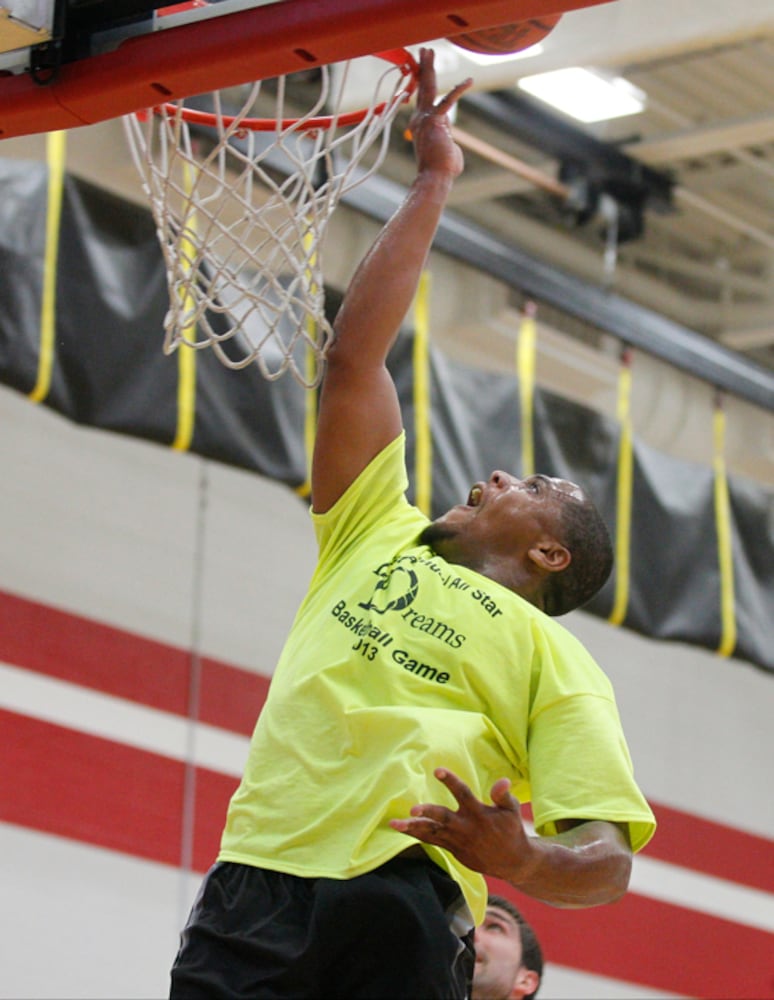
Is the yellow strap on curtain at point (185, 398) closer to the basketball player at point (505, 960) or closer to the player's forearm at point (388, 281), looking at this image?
the basketball player at point (505, 960)

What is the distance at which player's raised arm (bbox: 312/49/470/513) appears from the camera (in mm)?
3650

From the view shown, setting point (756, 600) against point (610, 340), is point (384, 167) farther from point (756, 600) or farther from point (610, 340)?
point (756, 600)

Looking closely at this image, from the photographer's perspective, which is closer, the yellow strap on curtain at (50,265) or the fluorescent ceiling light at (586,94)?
the yellow strap on curtain at (50,265)

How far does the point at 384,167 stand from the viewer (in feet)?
27.8

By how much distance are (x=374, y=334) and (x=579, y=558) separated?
647 millimetres

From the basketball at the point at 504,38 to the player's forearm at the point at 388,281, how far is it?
1.03 ft

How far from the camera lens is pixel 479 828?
2.80m

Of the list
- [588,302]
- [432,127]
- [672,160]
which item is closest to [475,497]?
[432,127]

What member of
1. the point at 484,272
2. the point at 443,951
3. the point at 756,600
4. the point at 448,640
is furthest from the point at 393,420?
the point at 756,600

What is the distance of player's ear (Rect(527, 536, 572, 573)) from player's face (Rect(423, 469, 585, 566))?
0.05ft

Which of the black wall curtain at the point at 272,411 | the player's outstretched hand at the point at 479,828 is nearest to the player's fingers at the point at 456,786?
the player's outstretched hand at the point at 479,828

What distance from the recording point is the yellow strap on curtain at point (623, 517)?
8.20 metres

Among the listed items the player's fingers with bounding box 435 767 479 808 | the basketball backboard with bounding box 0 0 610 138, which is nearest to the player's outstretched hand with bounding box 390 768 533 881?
the player's fingers with bounding box 435 767 479 808

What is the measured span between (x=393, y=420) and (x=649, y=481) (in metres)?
4.96
